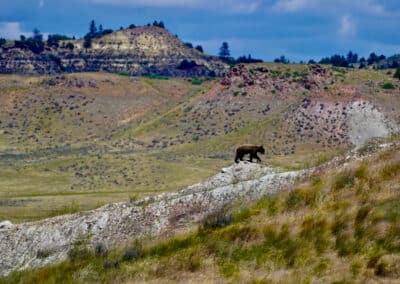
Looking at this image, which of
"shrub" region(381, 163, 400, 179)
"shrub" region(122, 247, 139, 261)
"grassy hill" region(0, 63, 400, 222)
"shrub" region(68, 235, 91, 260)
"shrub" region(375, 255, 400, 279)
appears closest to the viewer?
"shrub" region(375, 255, 400, 279)

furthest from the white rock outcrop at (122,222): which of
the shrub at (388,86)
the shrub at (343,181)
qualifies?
the shrub at (388,86)

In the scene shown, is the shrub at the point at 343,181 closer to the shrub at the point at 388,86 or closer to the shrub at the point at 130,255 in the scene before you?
the shrub at the point at 130,255

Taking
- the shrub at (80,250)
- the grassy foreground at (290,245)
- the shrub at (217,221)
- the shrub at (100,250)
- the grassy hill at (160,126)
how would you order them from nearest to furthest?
the grassy foreground at (290,245) → the shrub at (217,221) → the shrub at (100,250) → the shrub at (80,250) → the grassy hill at (160,126)

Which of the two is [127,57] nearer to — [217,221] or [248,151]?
[248,151]

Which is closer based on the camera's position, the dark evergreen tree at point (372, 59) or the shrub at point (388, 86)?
the shrub at point (388, 86)

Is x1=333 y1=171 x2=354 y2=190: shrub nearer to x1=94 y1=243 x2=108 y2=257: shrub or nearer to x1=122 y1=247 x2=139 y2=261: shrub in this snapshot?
x1=122 y1=247 x2=139 y2=261: shrub

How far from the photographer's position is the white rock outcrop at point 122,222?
19000 millimetres

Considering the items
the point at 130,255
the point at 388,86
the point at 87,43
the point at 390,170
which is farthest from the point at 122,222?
the point at 87,43

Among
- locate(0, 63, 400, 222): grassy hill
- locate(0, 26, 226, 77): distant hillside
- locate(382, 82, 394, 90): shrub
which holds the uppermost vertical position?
locate(0, 26, 226, 77): distant hillside

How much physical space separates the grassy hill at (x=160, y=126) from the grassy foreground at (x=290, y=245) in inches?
1448

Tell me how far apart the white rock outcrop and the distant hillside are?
135519 mm

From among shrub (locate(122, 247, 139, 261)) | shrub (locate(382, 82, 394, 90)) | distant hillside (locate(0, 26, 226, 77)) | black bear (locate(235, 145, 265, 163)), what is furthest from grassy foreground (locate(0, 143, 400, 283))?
distant hillside (locate(0, 26, 226, 77))

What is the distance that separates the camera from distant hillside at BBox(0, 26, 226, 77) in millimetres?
157250

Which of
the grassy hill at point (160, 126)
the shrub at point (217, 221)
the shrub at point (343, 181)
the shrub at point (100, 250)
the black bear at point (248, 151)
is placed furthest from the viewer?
the grassy hill at point (160, 126)
